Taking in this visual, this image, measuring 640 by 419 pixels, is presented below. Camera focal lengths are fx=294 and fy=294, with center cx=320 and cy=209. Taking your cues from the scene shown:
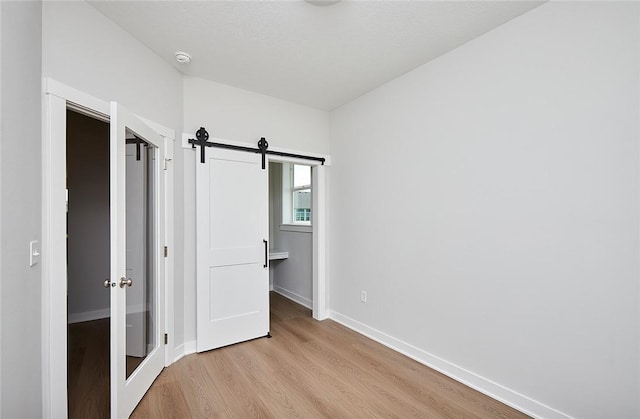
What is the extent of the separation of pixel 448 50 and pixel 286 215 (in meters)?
3.50

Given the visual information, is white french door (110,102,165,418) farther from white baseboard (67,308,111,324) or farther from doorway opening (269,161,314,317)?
doorway opening (269,161,314,317)

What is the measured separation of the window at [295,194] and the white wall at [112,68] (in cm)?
246

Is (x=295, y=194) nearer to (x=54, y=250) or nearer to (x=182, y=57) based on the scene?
(x=182, y=57)

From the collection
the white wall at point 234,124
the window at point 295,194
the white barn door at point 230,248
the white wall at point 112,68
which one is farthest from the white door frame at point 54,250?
the window at point 295,194

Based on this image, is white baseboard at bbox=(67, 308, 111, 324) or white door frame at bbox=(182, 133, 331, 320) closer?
white baseboard at bbox=(67, 308, 111, 324)

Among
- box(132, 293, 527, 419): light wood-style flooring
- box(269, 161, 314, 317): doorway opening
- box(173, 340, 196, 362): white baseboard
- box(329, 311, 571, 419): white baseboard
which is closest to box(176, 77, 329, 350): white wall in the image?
box(173, 340, 196, 362): white baseboard

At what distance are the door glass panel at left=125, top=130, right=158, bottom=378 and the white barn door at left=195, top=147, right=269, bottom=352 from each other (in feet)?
1.65

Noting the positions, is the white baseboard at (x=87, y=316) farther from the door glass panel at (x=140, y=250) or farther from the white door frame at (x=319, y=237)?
the white door frame at (x=319, y=237)

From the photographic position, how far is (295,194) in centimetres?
519

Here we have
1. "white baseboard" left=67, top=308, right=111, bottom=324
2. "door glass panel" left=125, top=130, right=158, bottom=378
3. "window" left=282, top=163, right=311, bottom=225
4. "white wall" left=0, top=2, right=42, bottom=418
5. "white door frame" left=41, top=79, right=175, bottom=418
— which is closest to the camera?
"white wall" left=0, top=2, right=42, bottom=418

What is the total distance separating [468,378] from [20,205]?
3.10m

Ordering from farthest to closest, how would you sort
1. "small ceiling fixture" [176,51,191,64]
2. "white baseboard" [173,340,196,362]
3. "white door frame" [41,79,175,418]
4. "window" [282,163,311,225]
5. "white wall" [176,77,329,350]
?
"window" [282,163,311,225] < "white wall" [176,77,329,350] < "white baseboard" [173,340,196,362] < "small ceiling fixture" [176,51,191,64] < "white door frame" [41,79,175,418]

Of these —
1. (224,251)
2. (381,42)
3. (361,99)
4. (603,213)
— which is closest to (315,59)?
(381,42)

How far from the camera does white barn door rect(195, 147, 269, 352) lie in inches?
115
